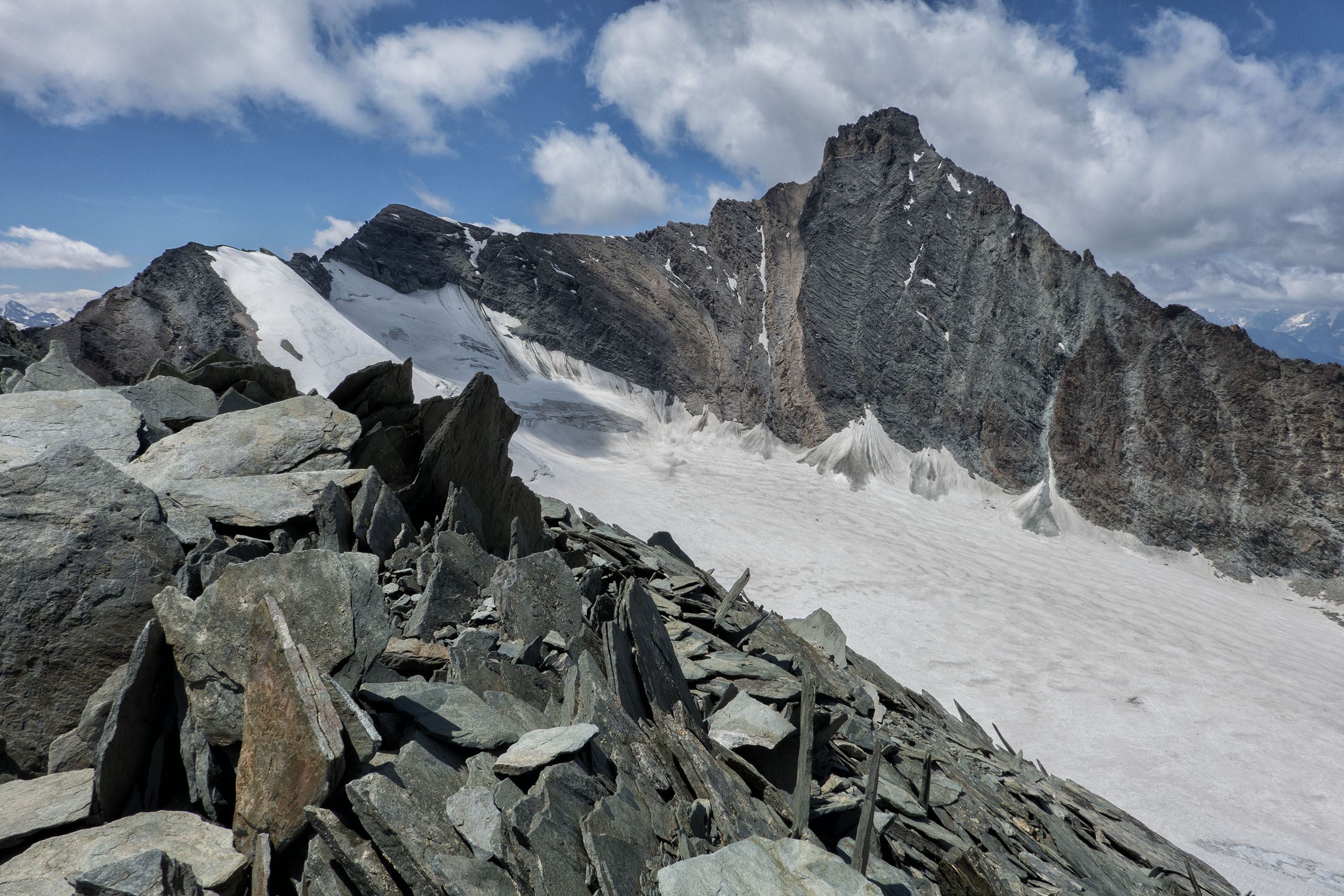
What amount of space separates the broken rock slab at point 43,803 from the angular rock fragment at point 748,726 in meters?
3.18

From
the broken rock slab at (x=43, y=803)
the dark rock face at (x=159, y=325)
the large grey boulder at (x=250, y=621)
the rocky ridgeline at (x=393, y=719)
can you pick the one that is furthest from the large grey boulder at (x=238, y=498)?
the dark rock face at (x=159, y=325)

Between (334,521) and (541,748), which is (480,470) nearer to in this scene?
(334,521)

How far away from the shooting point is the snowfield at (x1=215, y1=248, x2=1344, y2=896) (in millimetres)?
13398

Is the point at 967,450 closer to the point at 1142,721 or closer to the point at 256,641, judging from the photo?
the point at 1142,721

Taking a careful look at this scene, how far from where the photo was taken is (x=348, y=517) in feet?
18.1

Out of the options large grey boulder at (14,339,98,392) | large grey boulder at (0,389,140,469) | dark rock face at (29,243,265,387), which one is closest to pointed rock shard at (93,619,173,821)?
large grey boulder at (0,389,140,469)

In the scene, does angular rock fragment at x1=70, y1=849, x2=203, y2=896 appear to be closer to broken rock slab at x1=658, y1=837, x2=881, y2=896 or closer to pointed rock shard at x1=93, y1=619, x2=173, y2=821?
pointed rock shard at x1=93, y1=619, x2=173, y2=821

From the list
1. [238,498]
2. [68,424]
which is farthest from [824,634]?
[68,424]

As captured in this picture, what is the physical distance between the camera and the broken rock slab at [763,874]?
2.48 meters

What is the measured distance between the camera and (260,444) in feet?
21.1

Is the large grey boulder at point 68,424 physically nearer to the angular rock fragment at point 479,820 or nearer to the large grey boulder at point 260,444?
the large grey boulder at point 260,444

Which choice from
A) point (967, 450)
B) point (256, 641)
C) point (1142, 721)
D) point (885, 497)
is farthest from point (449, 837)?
point (967, 450)

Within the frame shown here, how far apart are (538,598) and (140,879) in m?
Result: 2.80

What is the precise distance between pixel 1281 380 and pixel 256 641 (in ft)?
122
